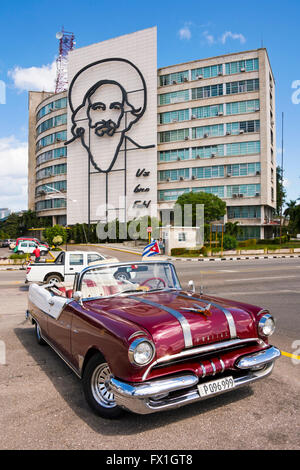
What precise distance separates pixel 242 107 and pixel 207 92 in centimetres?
598

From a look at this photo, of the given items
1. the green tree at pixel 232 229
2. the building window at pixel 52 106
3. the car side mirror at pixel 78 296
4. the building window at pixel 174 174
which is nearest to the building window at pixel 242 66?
the building window at pixel 174 174

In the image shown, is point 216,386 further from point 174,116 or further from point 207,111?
point 174,116

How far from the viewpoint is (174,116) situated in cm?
5519

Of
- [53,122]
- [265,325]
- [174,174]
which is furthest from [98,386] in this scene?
[53,122]

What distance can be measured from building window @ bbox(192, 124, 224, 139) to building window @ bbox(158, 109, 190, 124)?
99.9 inches

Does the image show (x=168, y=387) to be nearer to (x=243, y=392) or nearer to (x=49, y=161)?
(x=243, y=392)

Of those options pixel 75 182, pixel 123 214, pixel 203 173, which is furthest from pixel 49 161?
pixel 203 173

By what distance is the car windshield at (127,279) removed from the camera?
4.45 metres

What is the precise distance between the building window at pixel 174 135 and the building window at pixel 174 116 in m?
1.68

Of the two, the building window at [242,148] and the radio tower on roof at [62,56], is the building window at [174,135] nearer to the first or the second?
the building window at [242,148]

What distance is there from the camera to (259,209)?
51.2m

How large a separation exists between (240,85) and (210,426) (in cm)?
5504

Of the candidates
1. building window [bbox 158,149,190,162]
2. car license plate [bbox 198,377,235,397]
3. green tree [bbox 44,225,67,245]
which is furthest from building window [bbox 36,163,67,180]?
car license plate [bbox 198,377,235,397]
